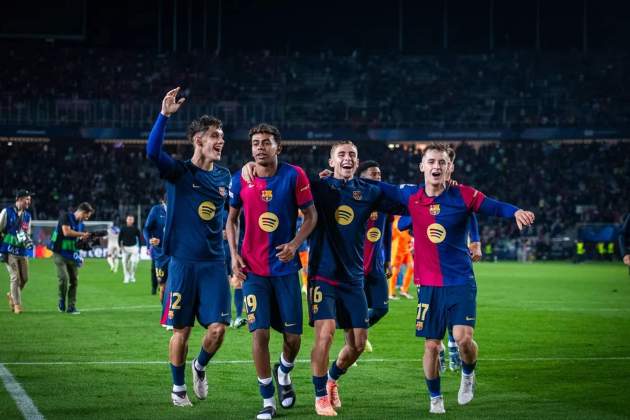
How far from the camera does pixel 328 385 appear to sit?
921cm

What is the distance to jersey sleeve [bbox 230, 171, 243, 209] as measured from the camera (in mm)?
8828

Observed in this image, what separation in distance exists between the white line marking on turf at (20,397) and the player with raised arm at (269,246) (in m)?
1.95

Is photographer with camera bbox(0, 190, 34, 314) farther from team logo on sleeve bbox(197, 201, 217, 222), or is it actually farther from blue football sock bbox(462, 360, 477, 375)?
blue football sock bbox(462, 360, 477, 375)

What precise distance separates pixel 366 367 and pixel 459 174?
48410 mm

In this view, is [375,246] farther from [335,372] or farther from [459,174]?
[459,174]

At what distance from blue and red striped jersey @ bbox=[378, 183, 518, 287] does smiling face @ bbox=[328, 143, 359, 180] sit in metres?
0.66

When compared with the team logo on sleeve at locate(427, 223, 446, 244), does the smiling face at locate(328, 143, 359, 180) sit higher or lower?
higher

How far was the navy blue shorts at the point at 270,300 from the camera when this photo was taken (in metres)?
8.55

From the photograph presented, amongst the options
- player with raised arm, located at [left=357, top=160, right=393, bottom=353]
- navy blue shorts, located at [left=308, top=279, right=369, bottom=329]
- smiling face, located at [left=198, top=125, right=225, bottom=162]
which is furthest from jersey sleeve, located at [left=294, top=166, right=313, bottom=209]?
player with raised arm, located at [left=357, top=160, right=393, bottom=353]

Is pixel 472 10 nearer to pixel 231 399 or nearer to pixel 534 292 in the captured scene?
pixel 534 292

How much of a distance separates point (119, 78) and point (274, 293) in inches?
2172

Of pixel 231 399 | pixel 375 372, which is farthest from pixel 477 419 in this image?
pixel 375 372

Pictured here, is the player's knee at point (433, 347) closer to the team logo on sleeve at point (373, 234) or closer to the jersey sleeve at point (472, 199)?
the jersey sleeve at point (472, 199)

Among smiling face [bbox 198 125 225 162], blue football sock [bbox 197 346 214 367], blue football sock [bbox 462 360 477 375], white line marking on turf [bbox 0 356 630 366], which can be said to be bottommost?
white line marking on turf [bbox 0 356 630 366]
